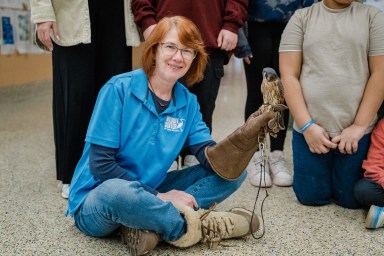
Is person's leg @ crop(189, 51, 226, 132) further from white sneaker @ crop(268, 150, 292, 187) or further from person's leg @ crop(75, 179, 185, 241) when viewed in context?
person's leg @ crop(75, 179, 185, 241)

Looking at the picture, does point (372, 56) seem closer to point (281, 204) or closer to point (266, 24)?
point (266, 24)

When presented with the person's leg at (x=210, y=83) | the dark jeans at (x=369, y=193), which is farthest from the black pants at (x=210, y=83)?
the dark jeans at (x=369, y=193)

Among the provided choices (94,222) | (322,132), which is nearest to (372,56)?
(322,132)

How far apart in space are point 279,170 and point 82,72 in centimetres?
87

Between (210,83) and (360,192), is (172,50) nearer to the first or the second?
(210,83)

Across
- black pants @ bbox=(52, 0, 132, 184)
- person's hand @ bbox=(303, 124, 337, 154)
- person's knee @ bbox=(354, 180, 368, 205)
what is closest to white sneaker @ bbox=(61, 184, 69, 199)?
black pants @ bbox=(52, 0, 132, 184)

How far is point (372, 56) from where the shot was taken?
1501 millimetres

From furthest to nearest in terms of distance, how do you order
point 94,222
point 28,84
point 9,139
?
1. point 28,84
2. point 9,139
3. point 94,222

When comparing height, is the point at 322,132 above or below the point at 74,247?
above

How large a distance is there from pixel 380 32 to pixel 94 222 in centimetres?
107

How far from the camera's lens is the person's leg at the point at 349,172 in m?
1.58

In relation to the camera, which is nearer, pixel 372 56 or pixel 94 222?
pixel 94 222

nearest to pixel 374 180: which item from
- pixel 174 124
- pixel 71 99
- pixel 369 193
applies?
pixel 369 193

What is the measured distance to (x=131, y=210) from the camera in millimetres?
1105
